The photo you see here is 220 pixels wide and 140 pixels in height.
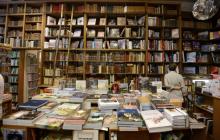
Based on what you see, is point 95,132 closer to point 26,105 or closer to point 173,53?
point 26,105

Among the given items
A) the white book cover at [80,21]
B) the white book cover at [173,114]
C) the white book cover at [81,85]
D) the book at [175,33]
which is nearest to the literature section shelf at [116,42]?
the white book cover at [80,21]

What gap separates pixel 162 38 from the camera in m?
5.52

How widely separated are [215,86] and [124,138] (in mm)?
2583

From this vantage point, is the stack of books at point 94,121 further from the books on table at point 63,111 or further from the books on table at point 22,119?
the books on table at point 22,119

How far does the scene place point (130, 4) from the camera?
18.3ft

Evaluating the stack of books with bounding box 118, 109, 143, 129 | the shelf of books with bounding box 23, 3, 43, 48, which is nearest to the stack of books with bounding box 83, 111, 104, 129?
the stack of books with bounding box 118, 109, 143, 129

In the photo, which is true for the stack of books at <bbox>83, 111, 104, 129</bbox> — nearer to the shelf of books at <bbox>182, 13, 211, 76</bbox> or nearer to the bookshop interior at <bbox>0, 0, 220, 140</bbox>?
the bookshop interior at <bbox>0, 0, 220, 140</bbox>

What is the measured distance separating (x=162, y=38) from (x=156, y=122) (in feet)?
13.1

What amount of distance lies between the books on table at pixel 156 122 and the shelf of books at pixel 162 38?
3430 millimetres

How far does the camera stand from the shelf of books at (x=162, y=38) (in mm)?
5488

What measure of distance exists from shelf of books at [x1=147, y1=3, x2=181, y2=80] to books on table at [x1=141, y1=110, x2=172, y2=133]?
343 centimetres

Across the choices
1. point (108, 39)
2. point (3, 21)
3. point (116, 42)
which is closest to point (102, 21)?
point (108, 39)

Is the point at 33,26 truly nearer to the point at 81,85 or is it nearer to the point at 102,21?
the point at 102,21

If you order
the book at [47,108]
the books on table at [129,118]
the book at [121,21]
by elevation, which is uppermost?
the book at [121,21]
